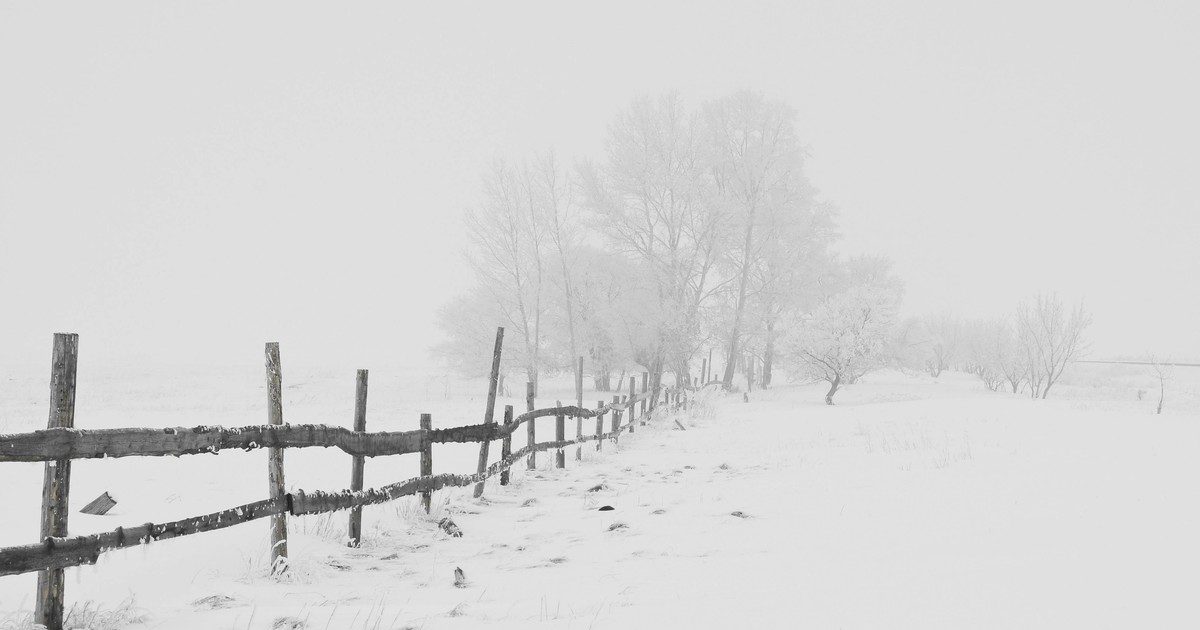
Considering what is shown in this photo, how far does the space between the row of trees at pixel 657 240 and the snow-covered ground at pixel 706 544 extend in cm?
1263

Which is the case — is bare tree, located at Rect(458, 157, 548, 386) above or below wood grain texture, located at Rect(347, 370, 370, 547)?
above

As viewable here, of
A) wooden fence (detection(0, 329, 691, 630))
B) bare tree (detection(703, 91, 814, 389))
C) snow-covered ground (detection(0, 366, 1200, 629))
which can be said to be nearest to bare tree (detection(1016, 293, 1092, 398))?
bare tree (detection(703, 91, 814, 389))

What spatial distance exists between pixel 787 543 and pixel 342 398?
2495 cm

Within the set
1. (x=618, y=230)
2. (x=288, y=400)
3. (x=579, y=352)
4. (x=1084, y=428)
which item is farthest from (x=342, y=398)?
(x=1084, y=428)

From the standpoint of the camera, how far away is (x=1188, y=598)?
10.5 ft

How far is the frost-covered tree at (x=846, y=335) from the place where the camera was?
26172 millimetres

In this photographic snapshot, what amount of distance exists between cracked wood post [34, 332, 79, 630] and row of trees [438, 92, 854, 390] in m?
17.9

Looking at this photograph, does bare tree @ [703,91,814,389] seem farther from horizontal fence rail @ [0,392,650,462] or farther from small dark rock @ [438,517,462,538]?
horizontal fence rail @ [0,392,650,462]

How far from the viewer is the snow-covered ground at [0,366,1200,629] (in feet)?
10.8

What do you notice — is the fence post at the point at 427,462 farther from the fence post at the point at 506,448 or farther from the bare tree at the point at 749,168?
the bare tree at the point at 749,168

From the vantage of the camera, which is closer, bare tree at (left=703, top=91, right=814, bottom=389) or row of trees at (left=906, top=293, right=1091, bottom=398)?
bare tree at (left=703, top=91, right=814, bottom=389)

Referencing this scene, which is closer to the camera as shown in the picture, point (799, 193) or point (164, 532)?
point (164, 532)

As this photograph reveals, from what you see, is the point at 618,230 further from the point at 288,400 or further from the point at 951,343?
the point at 951,343

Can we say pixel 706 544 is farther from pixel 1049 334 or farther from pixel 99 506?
pixel 1049 334
